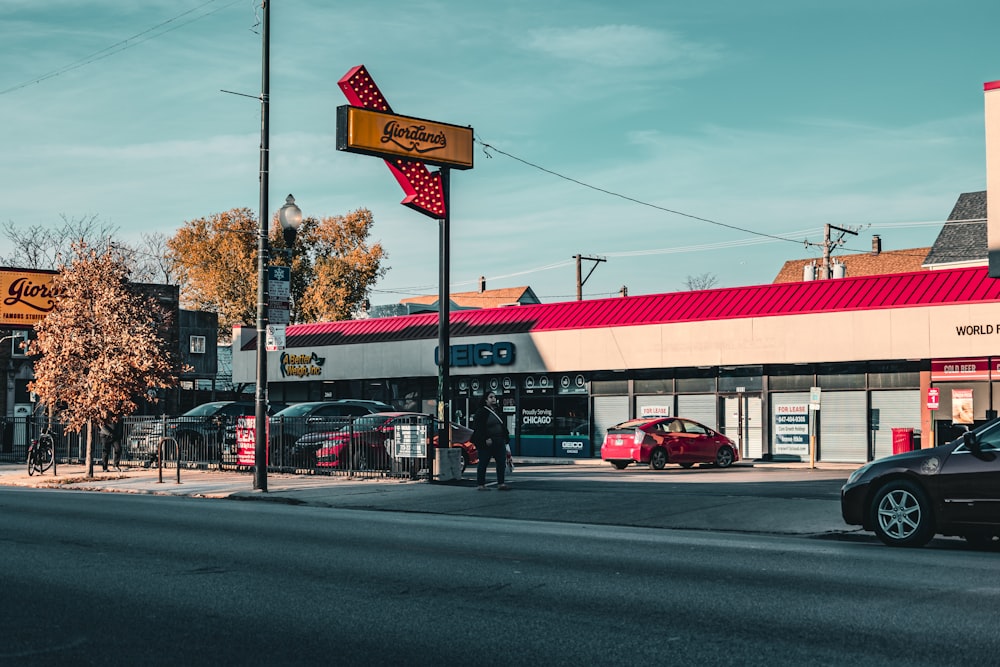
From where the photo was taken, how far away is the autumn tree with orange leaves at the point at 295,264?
7062 cm

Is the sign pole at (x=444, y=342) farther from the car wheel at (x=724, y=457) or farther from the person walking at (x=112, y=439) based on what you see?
the car wheel at (x=724, y=457)

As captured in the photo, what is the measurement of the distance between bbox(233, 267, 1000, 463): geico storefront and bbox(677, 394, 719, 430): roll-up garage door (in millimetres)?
45

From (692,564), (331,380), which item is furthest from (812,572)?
(331,380)

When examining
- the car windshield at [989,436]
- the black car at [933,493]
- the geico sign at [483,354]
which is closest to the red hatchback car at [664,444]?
the geico sign at [483,354]

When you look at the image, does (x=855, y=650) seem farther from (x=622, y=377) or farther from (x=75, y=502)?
(x=622, y=377)

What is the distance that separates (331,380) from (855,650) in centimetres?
4064

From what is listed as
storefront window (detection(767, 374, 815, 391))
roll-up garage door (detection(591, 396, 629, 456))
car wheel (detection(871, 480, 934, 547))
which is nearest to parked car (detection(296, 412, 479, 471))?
car wheel (detection(871, 480, 934, 547))

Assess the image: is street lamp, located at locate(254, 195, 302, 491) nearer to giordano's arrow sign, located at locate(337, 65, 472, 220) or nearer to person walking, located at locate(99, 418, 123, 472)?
giordano's arrow sign, located at locate(337, 65, 472, 220)

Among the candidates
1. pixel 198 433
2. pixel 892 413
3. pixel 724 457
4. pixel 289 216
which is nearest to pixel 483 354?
pixel 724 457

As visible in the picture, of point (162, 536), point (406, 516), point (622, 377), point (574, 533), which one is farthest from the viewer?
point (622, 377)

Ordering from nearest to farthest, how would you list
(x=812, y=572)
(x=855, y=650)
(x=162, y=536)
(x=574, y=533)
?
(x=855, y=650), (x=812, y=572), (x=162, y=536), (x=574, y=533)

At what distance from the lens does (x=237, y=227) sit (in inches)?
2808

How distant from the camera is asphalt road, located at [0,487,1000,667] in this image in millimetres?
6875

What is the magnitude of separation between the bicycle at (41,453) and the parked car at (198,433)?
228cm
